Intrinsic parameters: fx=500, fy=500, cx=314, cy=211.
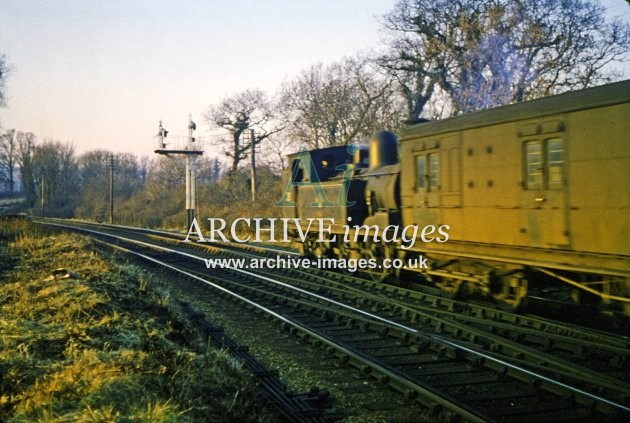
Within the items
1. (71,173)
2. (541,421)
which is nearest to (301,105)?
(541,421)

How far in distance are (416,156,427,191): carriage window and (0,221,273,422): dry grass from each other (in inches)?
214

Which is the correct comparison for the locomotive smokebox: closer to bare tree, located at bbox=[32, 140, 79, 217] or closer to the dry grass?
the dry grass

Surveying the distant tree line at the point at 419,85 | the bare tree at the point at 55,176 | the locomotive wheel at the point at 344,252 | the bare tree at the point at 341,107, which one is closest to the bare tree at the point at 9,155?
the bare tree at the point at 55,176

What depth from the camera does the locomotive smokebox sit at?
42.6 ft

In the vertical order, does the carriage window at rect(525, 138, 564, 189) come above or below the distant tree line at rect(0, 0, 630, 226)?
below

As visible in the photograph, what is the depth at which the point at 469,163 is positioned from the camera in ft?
29.7

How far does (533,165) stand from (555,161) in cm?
41

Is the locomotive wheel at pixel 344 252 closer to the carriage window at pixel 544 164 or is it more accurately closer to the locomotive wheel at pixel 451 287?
the locomotive wheel at pixel 451 287

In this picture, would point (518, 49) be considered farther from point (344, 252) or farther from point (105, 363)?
point (105, 363)

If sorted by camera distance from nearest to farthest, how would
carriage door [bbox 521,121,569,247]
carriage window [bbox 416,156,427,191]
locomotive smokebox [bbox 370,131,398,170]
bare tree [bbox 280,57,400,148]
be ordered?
carriage door [bbox 521,121,569,247] < carriage window [bbox 416,156,427,191] < locomotive smokebox [bbox 370,131,398,170] < bare tree [bbox 280,57,400,148]

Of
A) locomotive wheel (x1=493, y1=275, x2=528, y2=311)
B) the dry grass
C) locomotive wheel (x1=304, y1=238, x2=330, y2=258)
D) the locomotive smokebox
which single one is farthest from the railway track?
locomotive wheel (x1=304, y1=238, x2=330, y2=258)

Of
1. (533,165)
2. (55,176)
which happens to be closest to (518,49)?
(533,165)

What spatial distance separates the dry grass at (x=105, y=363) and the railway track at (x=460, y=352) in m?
1.74

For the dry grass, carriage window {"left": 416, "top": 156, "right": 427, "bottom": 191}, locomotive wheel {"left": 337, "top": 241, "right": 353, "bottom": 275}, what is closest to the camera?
the dry grass
